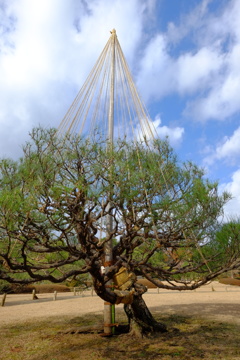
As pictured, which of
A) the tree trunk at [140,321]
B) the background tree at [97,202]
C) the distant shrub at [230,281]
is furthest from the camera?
the distant shrub at [230,281]

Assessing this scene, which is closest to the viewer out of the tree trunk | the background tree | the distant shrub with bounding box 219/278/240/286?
the background tree

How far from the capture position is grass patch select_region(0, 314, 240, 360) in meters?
5.26

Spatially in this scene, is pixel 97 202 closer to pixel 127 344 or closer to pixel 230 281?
pixel 127 344

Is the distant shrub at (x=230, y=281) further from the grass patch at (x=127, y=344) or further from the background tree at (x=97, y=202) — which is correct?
the background tree at (x=97, y=202)

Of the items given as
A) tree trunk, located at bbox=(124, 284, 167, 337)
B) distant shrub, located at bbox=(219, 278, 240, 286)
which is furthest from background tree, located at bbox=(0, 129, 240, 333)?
distant shrub, located at bbox=(219, 278, 240, 286)

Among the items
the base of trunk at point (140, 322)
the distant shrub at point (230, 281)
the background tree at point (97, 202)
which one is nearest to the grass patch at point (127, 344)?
the base of trunk at point (140, 322)

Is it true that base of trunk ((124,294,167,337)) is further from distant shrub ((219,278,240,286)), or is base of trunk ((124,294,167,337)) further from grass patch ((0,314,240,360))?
distant shrub ((219,278,240,286))

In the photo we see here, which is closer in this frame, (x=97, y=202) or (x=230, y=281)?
(x=97, y=202)

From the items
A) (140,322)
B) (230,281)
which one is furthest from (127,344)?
(230,281)

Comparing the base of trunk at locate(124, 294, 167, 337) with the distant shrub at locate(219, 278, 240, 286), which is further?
the distant shrub at locate(219, 278, 240, 286)

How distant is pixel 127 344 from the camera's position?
5902mm

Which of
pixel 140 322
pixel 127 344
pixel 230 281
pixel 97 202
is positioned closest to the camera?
pixel 97 202

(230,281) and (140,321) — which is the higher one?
(230,281)

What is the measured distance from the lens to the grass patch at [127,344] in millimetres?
5262
